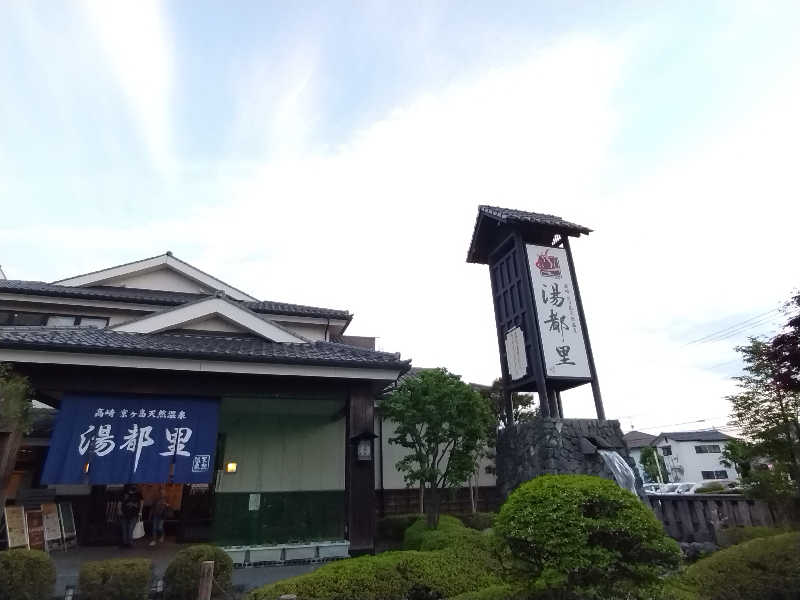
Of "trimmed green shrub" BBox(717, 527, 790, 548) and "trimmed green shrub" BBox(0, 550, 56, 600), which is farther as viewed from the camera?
"trimmed green shrub" BBox(717, 527, 790, 548)

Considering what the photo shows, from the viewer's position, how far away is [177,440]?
870cm

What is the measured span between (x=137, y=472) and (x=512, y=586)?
6.99 metres

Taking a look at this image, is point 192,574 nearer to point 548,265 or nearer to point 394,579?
point 394,579

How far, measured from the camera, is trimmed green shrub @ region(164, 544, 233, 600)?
6148 mm

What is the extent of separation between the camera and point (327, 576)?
239 inches

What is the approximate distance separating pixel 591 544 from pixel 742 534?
8006 millimetres

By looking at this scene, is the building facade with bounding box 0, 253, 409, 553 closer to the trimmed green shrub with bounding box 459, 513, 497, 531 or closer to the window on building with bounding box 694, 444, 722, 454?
the trimmed green shrub with bounding box 459, 513, 497, 531

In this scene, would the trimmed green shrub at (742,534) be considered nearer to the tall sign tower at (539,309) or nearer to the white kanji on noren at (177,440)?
the tall sign tower at (539,309)

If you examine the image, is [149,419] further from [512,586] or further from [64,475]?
[512,586]

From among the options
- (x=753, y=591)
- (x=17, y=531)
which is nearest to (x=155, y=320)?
(x=17, y=531)

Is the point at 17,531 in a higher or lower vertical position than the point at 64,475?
lower

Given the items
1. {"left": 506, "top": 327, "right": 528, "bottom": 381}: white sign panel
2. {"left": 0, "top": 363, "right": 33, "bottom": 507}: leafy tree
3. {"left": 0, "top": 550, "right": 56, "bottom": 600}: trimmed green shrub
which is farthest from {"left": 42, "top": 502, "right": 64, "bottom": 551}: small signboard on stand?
{"left": 506, "top": 327, "right": 528, "bottom": 381}: white sign panel

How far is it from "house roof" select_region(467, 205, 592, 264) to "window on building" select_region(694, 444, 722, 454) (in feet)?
148

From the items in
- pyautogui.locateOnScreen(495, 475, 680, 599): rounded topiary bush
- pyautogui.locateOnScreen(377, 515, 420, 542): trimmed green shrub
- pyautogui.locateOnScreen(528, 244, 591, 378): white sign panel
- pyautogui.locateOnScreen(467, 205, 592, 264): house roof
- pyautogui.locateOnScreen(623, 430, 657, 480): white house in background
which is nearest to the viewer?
pyautogui.locateOnScreen(495, 475, 680, 599): rounded topiary bush
